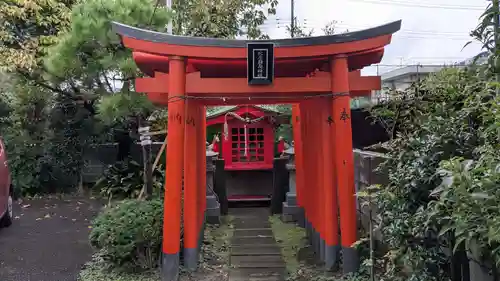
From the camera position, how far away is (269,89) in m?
5.46

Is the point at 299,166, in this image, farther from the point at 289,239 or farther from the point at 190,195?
the point at 190,195

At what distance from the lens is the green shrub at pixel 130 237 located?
5578 millimetres

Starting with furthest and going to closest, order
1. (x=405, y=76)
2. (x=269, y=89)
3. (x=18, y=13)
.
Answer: (x=405, y=76), (x=18, y=13), (x=269, y=89)

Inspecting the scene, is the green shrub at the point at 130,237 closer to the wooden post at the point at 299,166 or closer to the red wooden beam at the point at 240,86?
the red wooden beam at the point at 240,86

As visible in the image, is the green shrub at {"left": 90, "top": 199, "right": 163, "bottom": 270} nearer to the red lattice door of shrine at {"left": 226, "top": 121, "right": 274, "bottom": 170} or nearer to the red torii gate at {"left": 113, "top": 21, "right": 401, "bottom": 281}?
the red torii gate at {"left": 113, "top": 21, "right": 401, "bottom": 281}

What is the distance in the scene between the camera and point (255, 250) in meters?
6.92

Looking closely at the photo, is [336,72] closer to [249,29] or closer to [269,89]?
[269,89]

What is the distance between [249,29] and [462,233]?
10.9 metres

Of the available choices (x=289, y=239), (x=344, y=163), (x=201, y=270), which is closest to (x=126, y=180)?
(x=289, y=239)

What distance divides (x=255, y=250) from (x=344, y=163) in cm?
236

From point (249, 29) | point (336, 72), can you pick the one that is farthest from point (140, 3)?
point (249, 29)

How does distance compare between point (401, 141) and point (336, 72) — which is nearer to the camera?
point (401, 141)

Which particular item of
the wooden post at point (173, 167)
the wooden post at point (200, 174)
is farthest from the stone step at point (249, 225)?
the wooden post at point (173, 167)

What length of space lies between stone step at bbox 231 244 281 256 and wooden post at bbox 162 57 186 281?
157 centimetres
